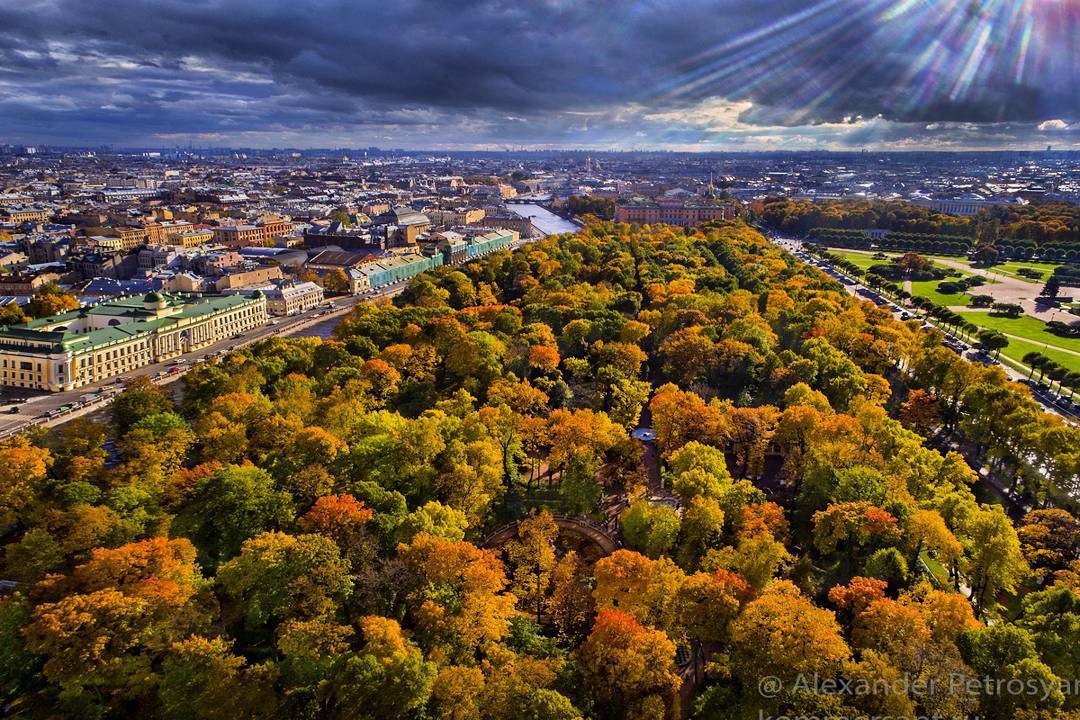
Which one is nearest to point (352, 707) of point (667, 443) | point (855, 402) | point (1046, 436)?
point (667, 443)

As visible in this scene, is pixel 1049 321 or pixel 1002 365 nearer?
pixel 1002 365

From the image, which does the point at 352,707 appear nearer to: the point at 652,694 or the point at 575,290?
the point at 652,694

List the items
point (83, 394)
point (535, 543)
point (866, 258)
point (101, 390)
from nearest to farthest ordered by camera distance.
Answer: point (535, 543) → point (83, 394) → point (101, 390) → point (866, 258)

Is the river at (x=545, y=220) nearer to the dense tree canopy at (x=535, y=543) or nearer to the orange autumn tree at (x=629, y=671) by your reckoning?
the dense tree canopy at (x=535, y=543)

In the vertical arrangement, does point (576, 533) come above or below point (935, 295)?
below

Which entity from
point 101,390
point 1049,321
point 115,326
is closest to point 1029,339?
point 1049,321

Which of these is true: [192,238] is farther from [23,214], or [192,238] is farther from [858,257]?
[858,257]

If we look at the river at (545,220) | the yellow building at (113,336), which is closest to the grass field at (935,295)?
the river at (545,220)
